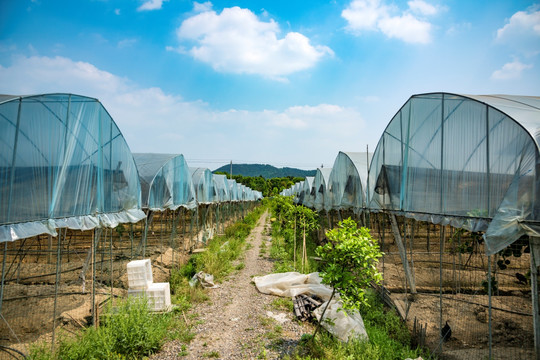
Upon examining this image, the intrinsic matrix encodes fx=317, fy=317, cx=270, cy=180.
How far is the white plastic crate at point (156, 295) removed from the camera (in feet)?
24.5

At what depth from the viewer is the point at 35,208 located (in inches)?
206

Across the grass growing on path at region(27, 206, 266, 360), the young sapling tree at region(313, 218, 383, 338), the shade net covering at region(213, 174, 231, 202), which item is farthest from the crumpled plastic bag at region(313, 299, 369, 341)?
the shade net covering at region(213, 174, 231, 202)

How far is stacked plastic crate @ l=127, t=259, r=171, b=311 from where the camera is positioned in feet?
24.4

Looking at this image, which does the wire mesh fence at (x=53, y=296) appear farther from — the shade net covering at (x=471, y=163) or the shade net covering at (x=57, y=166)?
the shade net covering at (x=471, y=163)

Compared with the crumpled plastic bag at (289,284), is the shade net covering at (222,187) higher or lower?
higher

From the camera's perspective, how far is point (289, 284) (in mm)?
10023

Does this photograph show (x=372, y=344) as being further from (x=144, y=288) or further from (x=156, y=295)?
(x=144, y=288)

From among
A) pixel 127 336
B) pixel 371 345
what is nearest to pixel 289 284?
pixel 371 345

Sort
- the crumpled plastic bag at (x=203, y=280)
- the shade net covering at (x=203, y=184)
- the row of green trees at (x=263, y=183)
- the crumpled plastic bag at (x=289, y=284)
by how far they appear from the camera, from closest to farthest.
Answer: the crumpled plastic bag at (x=289, y=284) → the crumpled plastic bag at (x=203, y=280) → the shade net covering at (x=203, y=184) → the row of green trees at (x=263, y=183)

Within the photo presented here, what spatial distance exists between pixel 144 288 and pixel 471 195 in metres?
7.15

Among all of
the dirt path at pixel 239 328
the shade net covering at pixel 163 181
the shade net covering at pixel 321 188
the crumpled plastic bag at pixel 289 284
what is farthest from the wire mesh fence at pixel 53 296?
the shade net covering at pixel 321 188

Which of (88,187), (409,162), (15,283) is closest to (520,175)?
(409,162)

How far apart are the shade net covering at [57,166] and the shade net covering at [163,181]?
209 centimetres

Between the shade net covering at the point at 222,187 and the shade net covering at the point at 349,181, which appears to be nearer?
the shade net covering at the point at 349,181
